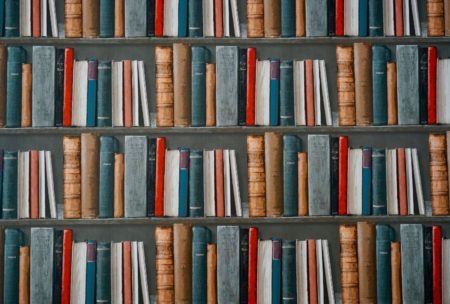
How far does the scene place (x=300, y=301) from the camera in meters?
2.99

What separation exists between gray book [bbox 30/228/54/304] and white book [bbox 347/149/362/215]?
4.33ft

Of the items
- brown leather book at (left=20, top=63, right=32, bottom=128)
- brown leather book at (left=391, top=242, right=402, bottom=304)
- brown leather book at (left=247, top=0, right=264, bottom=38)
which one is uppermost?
brown leather book at (left=247, top=0, right=264, bottom=38)

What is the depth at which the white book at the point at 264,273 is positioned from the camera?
299cm

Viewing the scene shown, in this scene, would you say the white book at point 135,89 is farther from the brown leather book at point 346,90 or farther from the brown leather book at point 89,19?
the brown leather book at point 346,90

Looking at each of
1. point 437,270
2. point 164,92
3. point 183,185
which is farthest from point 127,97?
point 437,270

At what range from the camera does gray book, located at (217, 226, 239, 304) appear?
298 centimetres

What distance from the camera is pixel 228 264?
2.99 metres

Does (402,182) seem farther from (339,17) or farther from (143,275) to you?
(143,275)

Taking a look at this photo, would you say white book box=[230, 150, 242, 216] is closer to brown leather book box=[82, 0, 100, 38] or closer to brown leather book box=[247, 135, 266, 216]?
brown leather book box=[247, 135, 266, 216]

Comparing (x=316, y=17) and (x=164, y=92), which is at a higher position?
(x=316, y=17)

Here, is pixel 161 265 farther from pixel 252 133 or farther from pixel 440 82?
pixel 440 82

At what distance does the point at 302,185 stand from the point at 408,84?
656 mm

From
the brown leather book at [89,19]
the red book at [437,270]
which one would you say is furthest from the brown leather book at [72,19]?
the red book at [437,270]

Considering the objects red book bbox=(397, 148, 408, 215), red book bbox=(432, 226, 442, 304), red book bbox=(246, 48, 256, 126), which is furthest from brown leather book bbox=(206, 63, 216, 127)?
red book bbox=(432, 226, 442, 304)
